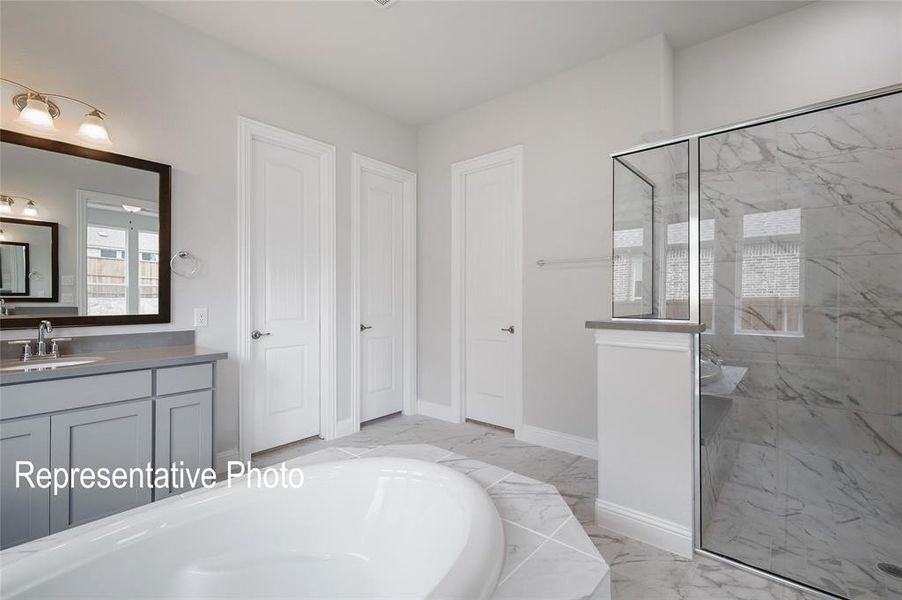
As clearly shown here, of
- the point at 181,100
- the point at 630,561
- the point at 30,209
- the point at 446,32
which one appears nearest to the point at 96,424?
the point at 30,209

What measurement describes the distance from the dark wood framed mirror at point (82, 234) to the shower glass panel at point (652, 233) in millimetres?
2487

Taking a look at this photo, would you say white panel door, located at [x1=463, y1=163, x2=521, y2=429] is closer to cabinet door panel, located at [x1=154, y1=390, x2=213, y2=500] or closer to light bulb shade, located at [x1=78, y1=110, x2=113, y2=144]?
cabinet door panel, located at [x1=154, y1=390, x2=213, y2=500]

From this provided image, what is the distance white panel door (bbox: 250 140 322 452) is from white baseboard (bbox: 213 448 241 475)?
16cm

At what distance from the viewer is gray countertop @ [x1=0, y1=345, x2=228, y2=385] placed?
1563 mm

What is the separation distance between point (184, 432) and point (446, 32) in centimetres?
266

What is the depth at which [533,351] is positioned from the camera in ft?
10.00

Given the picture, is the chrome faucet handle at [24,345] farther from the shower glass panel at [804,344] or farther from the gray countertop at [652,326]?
the shower glass panel at [804,344]

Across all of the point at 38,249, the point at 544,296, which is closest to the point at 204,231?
the point at 38,249

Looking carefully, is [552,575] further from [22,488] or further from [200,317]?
[200,317]

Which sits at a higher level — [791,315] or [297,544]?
[791,315]

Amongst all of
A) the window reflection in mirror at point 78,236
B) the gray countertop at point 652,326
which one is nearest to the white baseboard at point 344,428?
the window reflection in mirror at point 78,236

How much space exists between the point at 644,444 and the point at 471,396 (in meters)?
1.82

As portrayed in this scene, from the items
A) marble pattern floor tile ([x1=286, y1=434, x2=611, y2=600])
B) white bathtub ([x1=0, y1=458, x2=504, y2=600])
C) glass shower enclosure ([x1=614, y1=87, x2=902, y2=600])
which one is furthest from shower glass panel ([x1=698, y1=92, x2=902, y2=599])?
white bathtub ([x1=0, y1=458, x2=504, y2=600])

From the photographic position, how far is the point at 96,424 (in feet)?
5.67
